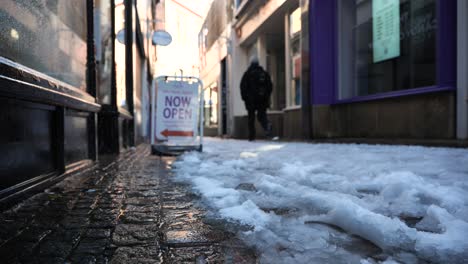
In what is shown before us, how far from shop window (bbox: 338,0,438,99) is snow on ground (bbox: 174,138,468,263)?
108 inches

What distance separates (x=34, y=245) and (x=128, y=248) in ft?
1.17

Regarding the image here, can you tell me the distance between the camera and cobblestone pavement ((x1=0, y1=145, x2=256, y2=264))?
53.8 inches

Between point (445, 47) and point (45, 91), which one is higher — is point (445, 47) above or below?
above

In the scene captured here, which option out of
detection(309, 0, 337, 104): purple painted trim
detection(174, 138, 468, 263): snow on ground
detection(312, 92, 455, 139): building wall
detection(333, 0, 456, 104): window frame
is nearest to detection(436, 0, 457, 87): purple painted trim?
detection(333, 0, 456, 104): window frame

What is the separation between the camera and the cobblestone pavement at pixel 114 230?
1.37 metres

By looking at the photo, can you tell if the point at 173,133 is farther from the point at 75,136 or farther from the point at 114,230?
the point at 114,230

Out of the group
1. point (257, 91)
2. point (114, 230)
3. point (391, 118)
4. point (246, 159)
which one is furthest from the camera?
point (257, 91)

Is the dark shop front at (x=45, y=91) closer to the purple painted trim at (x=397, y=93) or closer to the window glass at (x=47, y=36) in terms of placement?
the window glass at (x=47, y=36)

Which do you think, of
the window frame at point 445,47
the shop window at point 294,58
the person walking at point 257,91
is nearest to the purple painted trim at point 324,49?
the shop window at point 294,58

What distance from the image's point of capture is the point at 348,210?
5.71 ft

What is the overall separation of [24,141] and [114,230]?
107 centimetres

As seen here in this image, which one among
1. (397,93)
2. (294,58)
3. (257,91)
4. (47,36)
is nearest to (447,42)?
(397,93)

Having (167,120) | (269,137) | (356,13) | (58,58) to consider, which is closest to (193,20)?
(269,137)

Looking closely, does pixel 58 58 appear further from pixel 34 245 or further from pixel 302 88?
pixel 302 88
